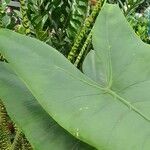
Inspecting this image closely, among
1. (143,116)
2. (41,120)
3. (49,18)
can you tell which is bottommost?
(49,18)

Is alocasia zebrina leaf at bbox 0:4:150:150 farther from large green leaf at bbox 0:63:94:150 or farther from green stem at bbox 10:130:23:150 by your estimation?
green stem at bbox 10:130:23:150

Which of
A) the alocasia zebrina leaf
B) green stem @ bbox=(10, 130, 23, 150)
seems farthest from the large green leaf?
green stem @ bbox=(10, 130, 23, 150)

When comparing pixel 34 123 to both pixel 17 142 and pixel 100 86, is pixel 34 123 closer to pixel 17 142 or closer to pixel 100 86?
pixel 100 86

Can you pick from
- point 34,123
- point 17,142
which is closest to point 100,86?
point 34,123

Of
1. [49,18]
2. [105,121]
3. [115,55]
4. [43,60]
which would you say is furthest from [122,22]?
[49,18]

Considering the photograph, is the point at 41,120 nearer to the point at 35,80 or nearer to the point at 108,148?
the point at 35,80

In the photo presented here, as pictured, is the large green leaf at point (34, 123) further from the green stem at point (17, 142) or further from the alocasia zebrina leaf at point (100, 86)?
the green stem at point (17, 142)

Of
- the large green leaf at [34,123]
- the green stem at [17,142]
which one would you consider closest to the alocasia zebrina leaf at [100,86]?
the large green leaf at [34,123]
